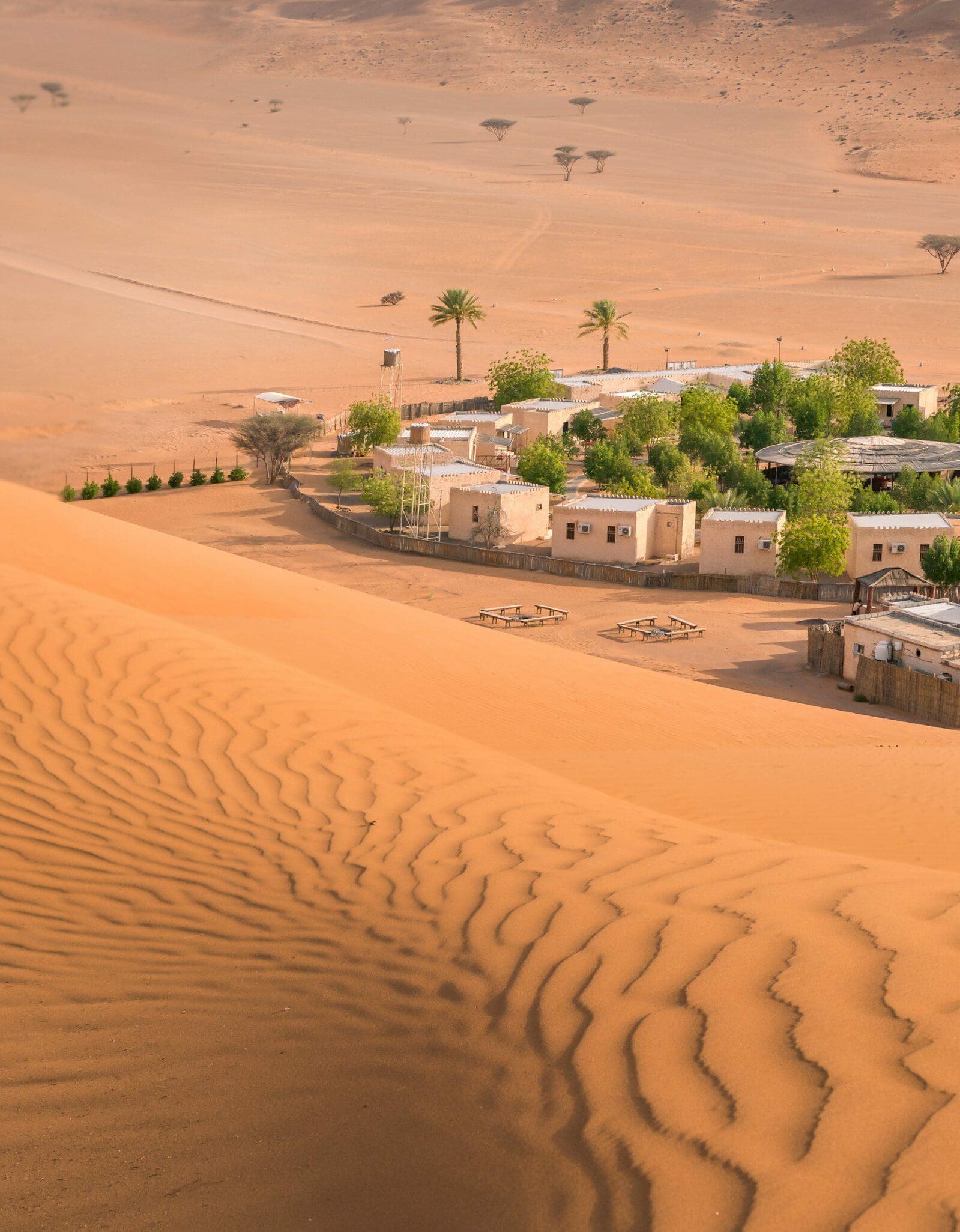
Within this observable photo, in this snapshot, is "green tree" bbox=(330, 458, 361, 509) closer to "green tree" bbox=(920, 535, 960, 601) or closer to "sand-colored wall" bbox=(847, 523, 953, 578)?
"sand-colored wall" bbox=(847, 523, 953, 578)

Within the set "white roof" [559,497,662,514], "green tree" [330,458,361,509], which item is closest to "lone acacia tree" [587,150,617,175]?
"green tree" [330,458,361,509]

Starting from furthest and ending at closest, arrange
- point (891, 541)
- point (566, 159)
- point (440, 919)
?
point (566, 159) < point (891, 541) < point (440, 919)

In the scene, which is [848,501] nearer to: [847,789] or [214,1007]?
[847,789]

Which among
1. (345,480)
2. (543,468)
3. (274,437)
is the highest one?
(274,437)

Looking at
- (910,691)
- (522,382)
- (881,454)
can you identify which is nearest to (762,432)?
(881,454)

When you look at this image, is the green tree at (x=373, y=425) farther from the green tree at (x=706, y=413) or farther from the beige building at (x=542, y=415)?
the green tree at (x=706, y=413)

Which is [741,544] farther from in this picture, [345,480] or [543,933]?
[543,933]
